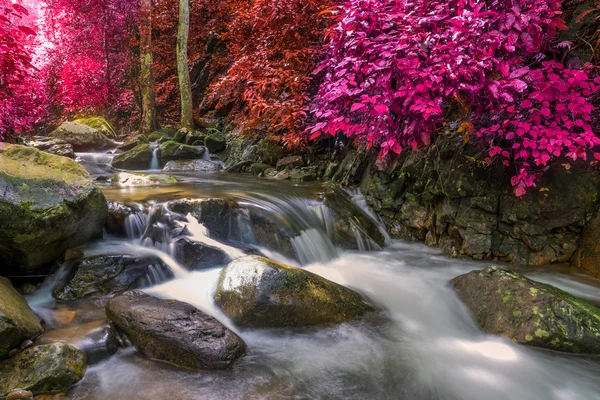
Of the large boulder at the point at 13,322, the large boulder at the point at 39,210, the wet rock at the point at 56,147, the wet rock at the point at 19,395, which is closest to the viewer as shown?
the wet rock at the point at 19,395

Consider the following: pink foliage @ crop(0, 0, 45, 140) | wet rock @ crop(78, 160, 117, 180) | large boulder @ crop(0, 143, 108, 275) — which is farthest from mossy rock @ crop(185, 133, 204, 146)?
large boulder @ crop(0, 143, 108, 275)

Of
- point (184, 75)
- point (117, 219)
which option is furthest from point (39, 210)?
point (184, 75)

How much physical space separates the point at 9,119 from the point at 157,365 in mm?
4093

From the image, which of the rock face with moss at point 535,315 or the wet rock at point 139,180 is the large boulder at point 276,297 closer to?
the rock face with moss at point 535,315

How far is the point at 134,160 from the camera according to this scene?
899cm

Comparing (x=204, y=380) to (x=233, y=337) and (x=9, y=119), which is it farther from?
(x=9, y=119)

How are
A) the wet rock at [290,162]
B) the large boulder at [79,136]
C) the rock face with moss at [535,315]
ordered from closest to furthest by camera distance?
1. the rock face with moss at [535,315]
2. the wet rock at [290,162]
3. the large boulder at [79,136]

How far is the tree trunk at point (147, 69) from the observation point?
1115 centimetres

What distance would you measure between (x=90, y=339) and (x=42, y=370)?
42 centimetres

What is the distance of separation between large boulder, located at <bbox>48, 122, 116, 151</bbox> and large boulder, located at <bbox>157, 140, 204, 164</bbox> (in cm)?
239

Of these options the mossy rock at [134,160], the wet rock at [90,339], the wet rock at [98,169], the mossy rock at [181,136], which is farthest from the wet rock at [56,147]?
the wet rock at [90,339]

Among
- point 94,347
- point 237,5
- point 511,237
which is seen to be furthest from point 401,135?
point 237,5

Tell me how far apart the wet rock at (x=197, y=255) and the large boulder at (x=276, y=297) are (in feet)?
2.06

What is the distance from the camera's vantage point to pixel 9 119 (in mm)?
4641
